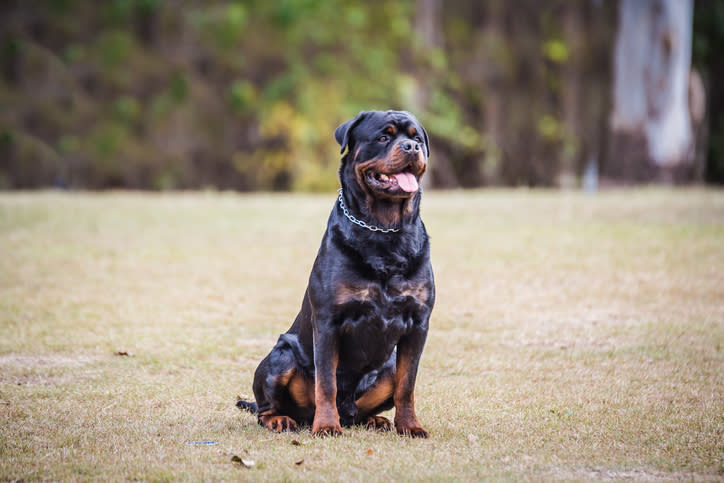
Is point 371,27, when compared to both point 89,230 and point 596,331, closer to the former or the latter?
point 89,230

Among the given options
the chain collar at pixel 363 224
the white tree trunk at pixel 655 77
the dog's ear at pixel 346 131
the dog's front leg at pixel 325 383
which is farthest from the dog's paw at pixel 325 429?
the white tree trunk at pixel 655 77

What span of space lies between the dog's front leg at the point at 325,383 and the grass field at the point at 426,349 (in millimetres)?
102

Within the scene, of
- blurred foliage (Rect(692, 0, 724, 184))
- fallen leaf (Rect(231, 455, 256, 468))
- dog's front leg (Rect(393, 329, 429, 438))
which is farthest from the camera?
blurred foliage (Rect(692, 0, 724, 184))

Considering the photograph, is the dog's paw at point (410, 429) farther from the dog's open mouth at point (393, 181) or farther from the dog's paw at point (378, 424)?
the dog's open mouth at point (393, 181)

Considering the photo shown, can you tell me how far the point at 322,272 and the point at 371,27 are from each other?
23.2 metres

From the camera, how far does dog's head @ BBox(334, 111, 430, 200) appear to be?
480 cm

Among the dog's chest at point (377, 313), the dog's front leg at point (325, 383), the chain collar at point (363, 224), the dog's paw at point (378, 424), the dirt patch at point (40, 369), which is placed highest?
the chain collar at point (363, 224)

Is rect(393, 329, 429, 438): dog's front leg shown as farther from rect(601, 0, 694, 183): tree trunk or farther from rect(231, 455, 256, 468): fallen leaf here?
rect(601, 0, 694, 183): tree trunk

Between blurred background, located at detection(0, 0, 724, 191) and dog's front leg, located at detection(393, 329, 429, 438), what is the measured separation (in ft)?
61.7

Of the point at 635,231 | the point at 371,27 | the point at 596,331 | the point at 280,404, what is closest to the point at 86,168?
the point at 371,27

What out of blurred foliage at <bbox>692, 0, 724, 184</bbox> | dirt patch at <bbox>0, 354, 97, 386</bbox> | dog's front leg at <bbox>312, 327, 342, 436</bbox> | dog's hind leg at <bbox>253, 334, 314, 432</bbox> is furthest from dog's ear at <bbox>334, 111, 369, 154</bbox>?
blurred foliage at <bbox>692, 0, 724, 184</bbox>

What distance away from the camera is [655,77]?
19750mm

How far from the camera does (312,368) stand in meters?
5.04

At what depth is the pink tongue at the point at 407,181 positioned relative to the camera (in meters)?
4.82
